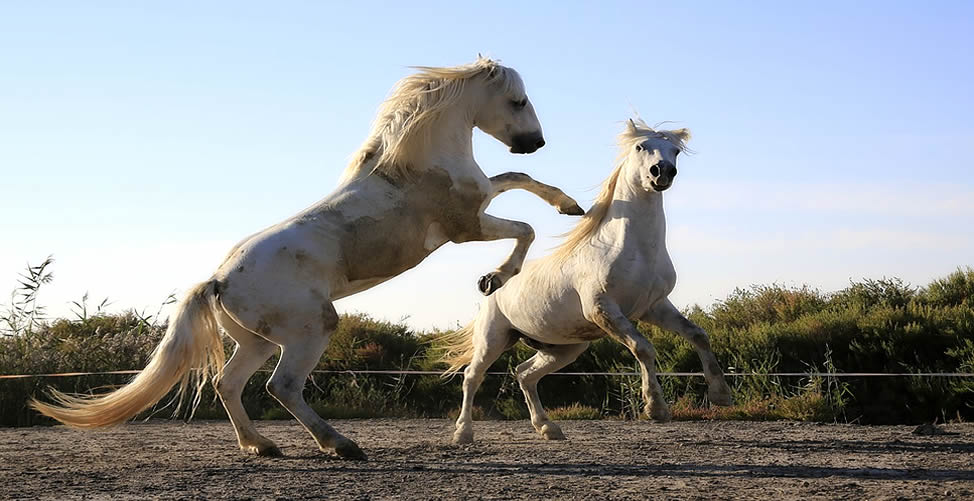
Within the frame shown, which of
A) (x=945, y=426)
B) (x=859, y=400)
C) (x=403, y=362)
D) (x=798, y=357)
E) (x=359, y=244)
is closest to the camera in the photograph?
(x=359, y=244)

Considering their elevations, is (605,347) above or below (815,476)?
above

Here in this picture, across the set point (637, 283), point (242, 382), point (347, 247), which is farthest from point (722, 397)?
point (242, 382)

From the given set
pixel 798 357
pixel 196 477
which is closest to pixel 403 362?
pixel 798 357

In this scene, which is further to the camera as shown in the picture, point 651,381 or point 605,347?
point 605,347

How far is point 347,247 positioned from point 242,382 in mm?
1037

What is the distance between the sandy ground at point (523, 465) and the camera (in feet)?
16.9

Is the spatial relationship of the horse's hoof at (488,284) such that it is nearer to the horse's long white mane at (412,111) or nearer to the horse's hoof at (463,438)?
the horse's long white mane at (412,111)

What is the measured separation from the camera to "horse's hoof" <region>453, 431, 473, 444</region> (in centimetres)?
777

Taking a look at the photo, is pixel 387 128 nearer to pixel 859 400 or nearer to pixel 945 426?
pixel 945 426

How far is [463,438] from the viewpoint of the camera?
778cm

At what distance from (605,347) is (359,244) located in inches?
223

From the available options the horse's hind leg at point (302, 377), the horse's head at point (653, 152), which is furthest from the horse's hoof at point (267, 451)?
the horse's head at point (653, 152)

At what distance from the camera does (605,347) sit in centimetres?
1180

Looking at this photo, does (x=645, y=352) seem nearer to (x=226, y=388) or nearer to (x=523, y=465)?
(x=523, y=465)
